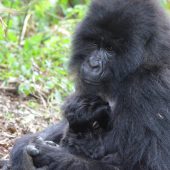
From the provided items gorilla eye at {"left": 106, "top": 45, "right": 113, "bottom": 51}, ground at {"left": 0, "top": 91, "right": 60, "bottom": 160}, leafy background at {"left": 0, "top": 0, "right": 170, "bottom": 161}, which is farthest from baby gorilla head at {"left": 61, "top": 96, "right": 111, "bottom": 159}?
ground at {"left": 0, "top": 91, "right": 60, "bottom": 160}

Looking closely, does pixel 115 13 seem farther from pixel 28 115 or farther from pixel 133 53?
pixel 28 115

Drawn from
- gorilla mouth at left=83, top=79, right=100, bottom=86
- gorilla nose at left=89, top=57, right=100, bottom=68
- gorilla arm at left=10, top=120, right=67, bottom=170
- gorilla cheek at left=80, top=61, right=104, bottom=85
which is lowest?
gorilla arm at left=10, top=120, right=67, bottom=170

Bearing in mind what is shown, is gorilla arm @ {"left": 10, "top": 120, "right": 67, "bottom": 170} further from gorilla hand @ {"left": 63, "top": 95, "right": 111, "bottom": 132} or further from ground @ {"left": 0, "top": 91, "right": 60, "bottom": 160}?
ground @ {"left": 0, "top": 91, "right": 60, "bottom": 160}

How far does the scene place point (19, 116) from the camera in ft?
→ 25.8

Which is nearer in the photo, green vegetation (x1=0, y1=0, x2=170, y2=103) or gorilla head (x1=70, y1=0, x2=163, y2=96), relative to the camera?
gorilla head (x1=70, y1=0, x2=163, y2=96)

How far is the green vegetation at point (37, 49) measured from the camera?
8.43 metres

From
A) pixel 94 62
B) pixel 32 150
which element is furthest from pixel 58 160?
pixel 94 62

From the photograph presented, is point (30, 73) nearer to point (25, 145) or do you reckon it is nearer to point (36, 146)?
point (25, 145)

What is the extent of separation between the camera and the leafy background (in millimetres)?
7750

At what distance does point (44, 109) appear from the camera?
8188 mm

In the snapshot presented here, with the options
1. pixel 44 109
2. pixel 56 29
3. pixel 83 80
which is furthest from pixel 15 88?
pixel 83 80

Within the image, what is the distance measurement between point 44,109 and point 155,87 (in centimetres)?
281

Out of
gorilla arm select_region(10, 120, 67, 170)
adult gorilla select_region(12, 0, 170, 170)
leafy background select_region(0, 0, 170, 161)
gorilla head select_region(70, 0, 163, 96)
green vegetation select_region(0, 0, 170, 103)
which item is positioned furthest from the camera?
green vegetation select_region(0, 0, 170, 103)

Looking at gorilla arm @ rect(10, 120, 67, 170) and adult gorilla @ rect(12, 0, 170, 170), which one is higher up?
adult gorilla @ rect(12, 0, 170, 170)
